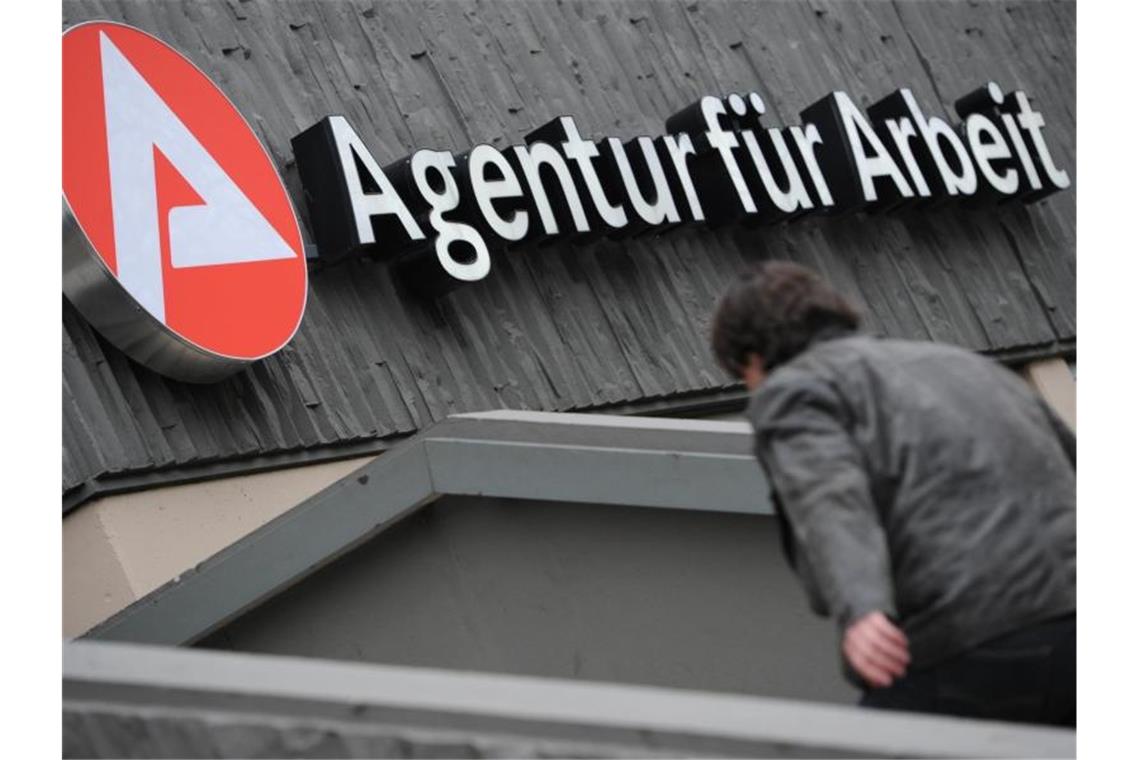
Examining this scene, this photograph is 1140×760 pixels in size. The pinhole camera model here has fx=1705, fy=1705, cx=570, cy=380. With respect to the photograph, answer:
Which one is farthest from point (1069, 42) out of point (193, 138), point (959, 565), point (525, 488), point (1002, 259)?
point (959, 565)

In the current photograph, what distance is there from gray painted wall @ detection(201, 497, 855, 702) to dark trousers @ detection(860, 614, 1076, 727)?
1.51m

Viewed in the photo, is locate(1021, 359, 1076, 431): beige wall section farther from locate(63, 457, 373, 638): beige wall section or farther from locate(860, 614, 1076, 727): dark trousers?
locate(860, 614, 1076, 727): dark trousers

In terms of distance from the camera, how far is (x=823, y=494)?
316 centimetres

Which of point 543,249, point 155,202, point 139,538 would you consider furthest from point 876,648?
point 543,249

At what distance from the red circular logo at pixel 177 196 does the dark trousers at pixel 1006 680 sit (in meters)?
5.48

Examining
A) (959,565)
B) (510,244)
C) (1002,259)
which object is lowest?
(1002,259)

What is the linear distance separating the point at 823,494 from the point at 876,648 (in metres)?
0.30

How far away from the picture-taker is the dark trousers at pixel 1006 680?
3262 mm

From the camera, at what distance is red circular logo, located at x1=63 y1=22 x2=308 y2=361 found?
8.10m

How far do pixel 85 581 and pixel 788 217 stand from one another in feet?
17.5

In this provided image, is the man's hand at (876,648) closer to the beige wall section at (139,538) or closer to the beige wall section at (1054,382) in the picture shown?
the beige wall section at (139,538)

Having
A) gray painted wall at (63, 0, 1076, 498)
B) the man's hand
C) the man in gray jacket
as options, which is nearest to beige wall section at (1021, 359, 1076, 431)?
gray painted wall at (63, 0, 1076, 498)

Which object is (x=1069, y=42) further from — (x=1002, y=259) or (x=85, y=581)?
(x=85, y=581)

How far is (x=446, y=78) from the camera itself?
10453mm
